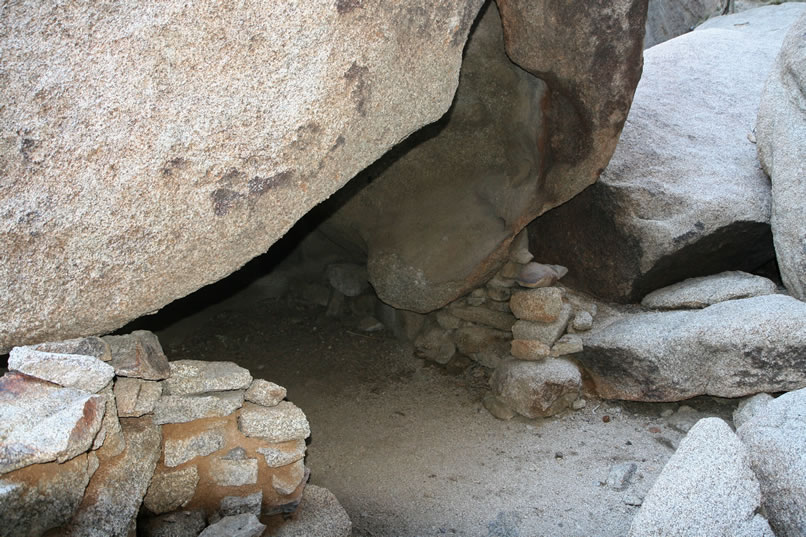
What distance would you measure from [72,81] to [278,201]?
57 centimetres

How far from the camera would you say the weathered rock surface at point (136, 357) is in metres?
1.88

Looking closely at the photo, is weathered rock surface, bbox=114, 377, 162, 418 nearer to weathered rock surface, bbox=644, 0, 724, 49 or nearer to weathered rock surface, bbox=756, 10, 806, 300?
weathered rock surface, bbox=756, 10, 806, 300

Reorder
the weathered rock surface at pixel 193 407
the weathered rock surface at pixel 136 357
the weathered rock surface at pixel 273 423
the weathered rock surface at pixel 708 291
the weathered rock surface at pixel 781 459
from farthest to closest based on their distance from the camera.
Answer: the weathered rock surface at pixel 708 291 < the weathered rock surface at pixel 273 423 < the weathered rock surface at pixel 193 407 < the weathered rock surface at pixel 136 357 < the weathered rock surface at pixel 781 459

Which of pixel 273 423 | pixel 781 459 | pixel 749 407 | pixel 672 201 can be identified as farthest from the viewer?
pixel 672 201

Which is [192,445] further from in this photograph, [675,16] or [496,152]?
[675,16]

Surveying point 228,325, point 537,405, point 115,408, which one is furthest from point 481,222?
point 115,408

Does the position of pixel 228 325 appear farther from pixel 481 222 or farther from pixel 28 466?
pixel 28 466

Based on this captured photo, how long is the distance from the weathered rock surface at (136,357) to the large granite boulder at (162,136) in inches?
4.0

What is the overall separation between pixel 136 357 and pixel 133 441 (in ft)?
0.74

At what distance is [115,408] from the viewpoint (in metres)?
1.80

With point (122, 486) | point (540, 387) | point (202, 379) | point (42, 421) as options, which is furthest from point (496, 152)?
point (42, 421)

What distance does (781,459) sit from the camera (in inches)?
72.7

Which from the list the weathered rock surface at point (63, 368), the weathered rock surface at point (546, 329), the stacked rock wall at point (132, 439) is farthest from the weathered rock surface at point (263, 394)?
the weathered rock surface at point (546, 329)

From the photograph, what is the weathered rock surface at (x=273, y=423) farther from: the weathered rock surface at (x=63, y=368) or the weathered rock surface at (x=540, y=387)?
the weathered rock surface at (x=540, y=387)
